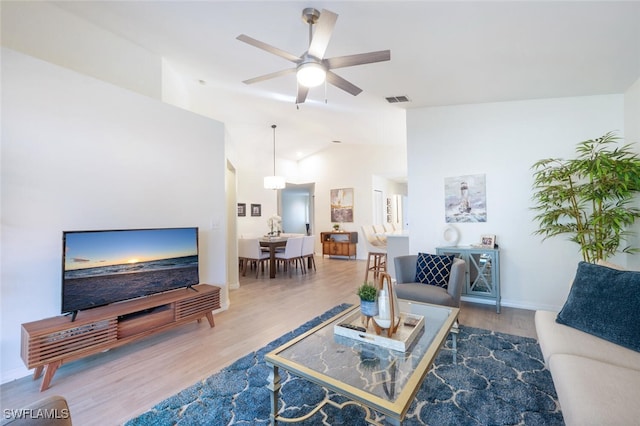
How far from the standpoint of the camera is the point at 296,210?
11930mm

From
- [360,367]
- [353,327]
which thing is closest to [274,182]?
[353,327]

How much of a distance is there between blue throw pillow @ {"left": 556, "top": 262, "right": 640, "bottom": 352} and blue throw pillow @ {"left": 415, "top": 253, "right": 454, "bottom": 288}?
4.18ft

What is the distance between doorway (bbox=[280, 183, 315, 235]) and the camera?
11.5 metres

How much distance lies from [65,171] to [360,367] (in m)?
3.05

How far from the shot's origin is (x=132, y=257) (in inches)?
110

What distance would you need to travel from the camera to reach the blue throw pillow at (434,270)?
3406mm

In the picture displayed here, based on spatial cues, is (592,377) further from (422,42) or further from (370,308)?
(422,42)

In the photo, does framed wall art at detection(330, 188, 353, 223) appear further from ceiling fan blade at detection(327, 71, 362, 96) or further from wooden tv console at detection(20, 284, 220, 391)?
ceiling fan blade at detection(327, 71, 362, 96)

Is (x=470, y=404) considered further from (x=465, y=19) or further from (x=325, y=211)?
(x=325, y=211)

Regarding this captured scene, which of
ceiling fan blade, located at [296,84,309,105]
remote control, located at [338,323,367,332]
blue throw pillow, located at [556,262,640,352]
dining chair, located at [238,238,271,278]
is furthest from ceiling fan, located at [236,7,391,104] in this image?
dining chair, located at [238,238,271,278]

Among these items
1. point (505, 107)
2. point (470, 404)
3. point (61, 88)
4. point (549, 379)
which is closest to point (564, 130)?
point (505, 107)

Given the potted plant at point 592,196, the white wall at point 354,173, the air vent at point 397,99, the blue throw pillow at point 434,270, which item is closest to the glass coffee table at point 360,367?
the blue throw pillow at point 434,270

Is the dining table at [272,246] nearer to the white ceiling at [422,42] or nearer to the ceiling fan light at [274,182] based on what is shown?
the ceiling fan light at [274,182]

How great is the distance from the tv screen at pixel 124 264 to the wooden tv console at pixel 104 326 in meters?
0.12
